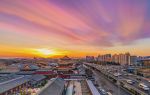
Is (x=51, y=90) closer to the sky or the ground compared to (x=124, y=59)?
closer to the ground

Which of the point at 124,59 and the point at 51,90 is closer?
the point at 51,90

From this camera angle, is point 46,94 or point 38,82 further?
point 38,82

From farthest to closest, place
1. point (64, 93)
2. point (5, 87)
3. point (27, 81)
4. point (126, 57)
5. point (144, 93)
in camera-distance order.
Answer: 1. point (126, 57)
2. point (27, 81)
3. point (5, 87)
4. point (64, 93)
5. point (144, 93)

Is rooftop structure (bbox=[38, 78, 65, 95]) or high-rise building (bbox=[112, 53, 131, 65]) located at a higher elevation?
high-rise building (bbox=[112, 53, 131, 65])

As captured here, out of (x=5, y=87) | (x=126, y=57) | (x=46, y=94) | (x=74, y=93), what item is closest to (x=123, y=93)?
(x=74, y=93)

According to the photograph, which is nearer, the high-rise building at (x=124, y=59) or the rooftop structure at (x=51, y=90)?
the rooftop structure at (x=51, y=90)

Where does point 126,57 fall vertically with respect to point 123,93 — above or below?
above

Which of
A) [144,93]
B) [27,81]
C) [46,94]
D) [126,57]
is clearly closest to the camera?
[46,94]

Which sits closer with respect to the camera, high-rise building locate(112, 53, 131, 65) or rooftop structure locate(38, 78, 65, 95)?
→ rooftop structure locate(38, 78, 65, 95)

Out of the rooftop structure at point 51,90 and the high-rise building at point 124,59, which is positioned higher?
the high-rise building at point 124,59

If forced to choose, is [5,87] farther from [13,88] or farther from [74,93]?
[74,93]
